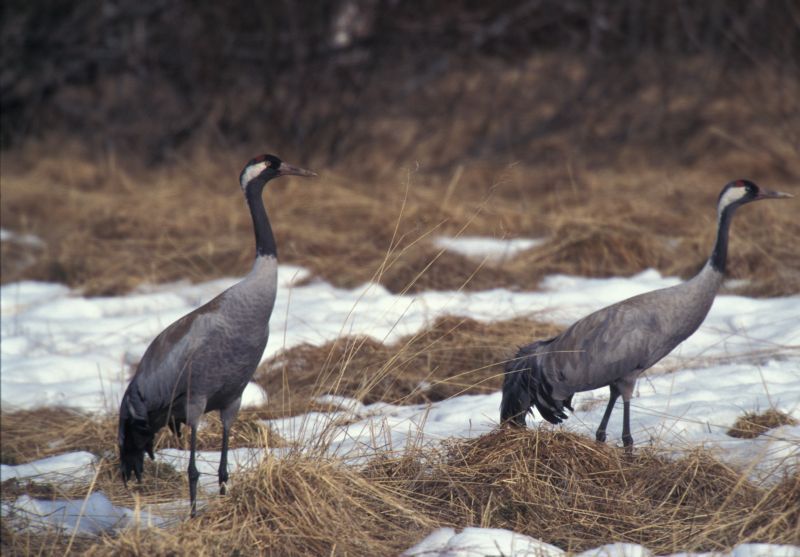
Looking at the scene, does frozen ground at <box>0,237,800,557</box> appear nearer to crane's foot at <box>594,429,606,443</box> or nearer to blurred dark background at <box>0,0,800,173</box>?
crane's foot at <box>594,429,606,443</box>

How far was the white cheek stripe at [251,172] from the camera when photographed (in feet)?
12.7

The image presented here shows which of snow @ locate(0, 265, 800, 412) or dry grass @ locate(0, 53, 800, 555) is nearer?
dry grass @ locate(0, 53, 800, 555)

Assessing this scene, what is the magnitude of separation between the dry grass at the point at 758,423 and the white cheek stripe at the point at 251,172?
1.96 metres

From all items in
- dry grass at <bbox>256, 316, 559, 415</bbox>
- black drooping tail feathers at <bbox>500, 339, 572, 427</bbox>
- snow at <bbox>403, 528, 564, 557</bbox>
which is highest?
black drooping tail feathers at <bbox>500, 339, 572, 427</bbox>

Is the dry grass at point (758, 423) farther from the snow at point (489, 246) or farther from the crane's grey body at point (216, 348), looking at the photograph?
the snow at point (489, 246)

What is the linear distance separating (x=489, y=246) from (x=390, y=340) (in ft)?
6.19

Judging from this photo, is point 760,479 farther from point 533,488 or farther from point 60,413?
point 60,413

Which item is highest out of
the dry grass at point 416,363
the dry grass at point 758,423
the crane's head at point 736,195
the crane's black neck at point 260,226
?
the crane's black neck at point 260,226

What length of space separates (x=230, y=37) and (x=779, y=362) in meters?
7.17

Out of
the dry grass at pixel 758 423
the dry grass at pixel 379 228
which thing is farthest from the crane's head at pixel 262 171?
the dry grass at pixel 758 423

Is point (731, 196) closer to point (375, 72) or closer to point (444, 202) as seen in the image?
point (444, 202)

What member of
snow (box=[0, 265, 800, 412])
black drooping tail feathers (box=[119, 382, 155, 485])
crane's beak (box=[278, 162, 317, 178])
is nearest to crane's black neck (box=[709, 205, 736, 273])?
snow (box=[0, 265, 800, 412])

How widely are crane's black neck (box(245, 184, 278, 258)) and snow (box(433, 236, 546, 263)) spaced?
10.1ft

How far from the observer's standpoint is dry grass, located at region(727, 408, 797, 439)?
3.92m
